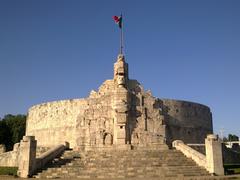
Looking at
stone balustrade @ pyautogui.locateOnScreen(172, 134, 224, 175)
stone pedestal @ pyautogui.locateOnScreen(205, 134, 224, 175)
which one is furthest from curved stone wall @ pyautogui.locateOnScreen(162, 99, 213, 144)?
stone pedestal @ pyautogui.locateOnScreen(205, 134, 224, 175)

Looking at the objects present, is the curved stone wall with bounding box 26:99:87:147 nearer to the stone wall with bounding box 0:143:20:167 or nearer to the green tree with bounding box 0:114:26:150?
the stone wall with bounding box 0:143:20:167

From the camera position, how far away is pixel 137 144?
2625 centimetres

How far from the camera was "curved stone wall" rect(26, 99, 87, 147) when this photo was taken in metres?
29.4

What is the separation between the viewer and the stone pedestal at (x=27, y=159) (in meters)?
18.5

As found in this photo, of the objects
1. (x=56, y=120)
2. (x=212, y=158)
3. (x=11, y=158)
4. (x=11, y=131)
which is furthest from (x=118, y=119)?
(x=11, y=131)

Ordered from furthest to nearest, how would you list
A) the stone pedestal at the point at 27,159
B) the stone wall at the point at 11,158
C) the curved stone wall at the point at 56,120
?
the curved stone wall at the point at 56,120, the stone wall at the point at 11,158, the stone pedestal at the point at 27,159

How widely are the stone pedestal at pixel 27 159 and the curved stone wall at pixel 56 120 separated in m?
8.88

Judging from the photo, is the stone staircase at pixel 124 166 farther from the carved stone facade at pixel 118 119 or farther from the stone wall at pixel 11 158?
the stone wall at pixel 11 158

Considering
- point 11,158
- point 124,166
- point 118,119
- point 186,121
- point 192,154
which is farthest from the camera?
point 186,121

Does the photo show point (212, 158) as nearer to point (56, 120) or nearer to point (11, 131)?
point (56, 120)

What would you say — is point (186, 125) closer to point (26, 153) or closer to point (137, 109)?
point (137, 109)

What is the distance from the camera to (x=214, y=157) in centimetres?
1906

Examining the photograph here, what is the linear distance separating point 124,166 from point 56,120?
43.5ft

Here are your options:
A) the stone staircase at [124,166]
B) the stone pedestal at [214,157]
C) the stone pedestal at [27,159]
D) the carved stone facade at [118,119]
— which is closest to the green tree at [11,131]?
the carved stone facade at [118,119]
